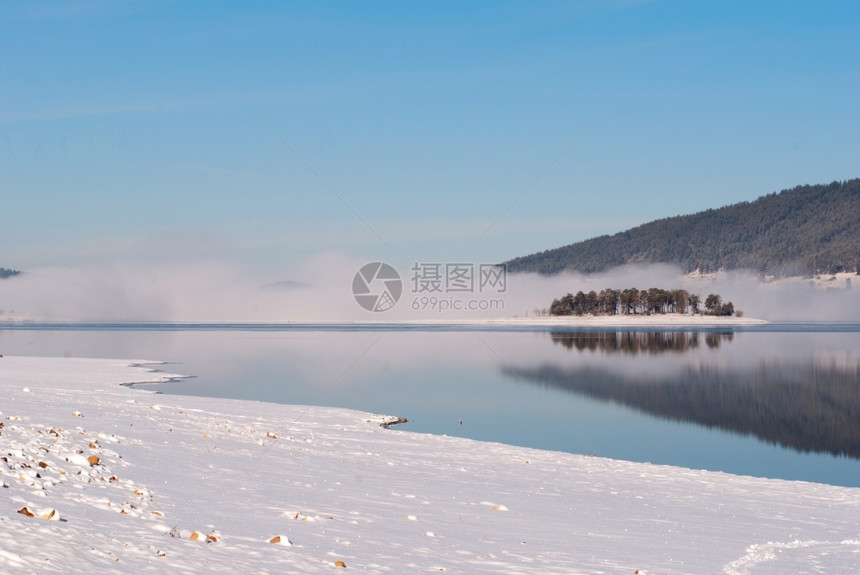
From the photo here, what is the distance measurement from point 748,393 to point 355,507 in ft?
136

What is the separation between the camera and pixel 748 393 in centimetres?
5112

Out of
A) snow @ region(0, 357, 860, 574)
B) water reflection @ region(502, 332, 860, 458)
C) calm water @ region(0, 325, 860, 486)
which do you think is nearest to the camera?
snow @ region(0, 357, 860, 574)

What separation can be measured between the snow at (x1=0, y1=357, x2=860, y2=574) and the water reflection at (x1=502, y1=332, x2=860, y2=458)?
1480cm

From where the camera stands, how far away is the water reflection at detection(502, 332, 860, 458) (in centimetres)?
3678

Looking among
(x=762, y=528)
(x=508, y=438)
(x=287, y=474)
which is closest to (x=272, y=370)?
(x=508, y=438)

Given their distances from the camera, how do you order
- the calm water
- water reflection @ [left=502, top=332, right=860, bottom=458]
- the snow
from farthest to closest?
water reflection @ [left=502, top=332, right=860, bottom=458], the calm water, the snow

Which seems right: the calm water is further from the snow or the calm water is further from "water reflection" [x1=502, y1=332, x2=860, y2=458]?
the snow

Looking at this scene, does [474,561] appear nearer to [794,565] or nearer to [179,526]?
[179,526]

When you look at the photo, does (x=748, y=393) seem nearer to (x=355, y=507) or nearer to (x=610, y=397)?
(x=610, y=397)

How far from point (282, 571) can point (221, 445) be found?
1118 cm

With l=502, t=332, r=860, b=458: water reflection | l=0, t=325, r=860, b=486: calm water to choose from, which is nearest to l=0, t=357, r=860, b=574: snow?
l=0, t=325, r=860, b=486: calm water

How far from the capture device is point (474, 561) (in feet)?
41.2

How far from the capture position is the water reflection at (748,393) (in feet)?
121

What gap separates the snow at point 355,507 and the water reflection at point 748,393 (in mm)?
14800
